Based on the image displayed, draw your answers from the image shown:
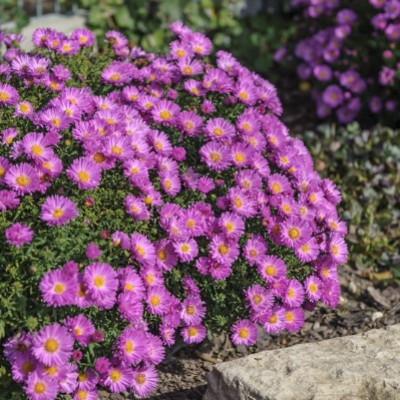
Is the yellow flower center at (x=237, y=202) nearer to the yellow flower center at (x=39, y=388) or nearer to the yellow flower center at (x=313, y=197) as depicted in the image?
the yellow flower center at (x=313, y=197)

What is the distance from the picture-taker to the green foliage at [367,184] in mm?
4762

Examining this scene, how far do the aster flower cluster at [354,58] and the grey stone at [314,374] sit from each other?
2986 mm

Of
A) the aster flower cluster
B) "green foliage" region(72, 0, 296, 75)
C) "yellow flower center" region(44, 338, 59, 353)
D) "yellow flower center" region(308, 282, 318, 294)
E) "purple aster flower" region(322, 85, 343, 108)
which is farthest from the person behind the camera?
"green foliage" region(72, 0, 296, 75)

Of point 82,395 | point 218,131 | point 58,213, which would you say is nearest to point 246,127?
point 218,131

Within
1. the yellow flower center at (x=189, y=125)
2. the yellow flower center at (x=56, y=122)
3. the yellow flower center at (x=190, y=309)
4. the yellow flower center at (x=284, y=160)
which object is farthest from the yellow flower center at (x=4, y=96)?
the yellow flower center at (x=284, y=160)

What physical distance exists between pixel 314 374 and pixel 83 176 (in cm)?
103

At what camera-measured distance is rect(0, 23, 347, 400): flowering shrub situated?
2.84 metres

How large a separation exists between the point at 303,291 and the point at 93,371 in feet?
2.90

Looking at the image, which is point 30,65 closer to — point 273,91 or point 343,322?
point 273,91

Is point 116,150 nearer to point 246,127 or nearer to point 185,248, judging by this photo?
point 185,248

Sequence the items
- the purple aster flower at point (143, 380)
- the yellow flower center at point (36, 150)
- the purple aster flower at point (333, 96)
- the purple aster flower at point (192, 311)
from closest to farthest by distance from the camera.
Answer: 1. the yellow flower center at point (36, 150)
2. the purple aster flower at point (143, 380)
3. the purple aster flower at point (192, 311)
4. the purple aster flower at point (333, 96)

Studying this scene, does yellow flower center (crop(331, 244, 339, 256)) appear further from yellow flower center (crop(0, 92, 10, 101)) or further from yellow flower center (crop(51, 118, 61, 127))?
yellow flower center (crop(0, 92, 10, 101))

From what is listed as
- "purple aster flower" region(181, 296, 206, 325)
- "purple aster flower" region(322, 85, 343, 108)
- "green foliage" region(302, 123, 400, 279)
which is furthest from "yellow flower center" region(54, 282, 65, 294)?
"purple aster flower" region(322, 85, 343, 108)

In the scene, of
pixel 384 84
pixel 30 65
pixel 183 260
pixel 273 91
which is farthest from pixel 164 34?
pixel 183 260
